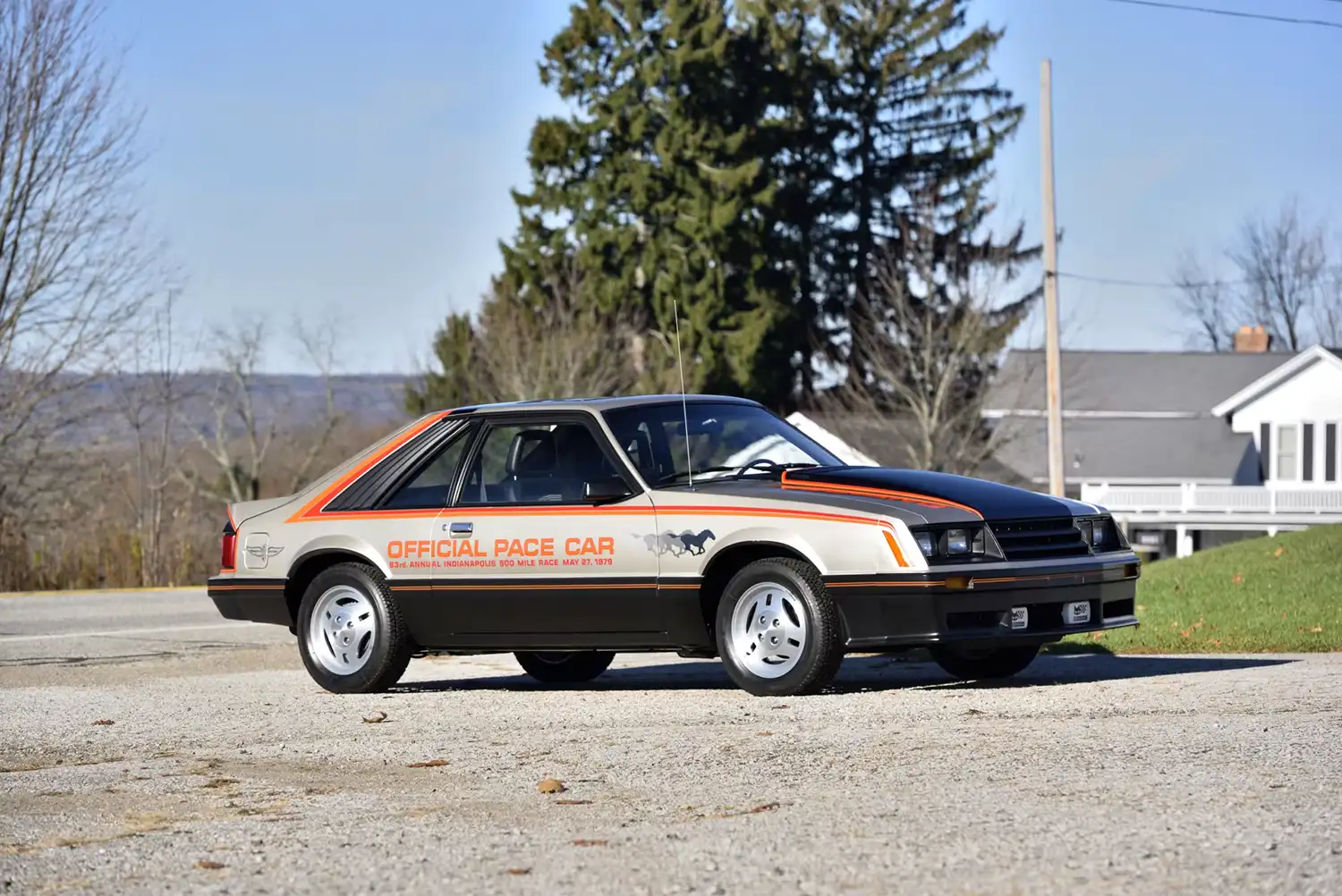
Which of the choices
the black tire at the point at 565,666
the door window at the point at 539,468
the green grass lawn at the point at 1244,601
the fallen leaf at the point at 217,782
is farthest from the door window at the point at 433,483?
the green grass lawn at the point at 1244,601

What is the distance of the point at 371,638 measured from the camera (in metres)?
10.9

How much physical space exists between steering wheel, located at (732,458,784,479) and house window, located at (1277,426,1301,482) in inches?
1874

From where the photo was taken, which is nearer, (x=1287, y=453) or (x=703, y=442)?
(x=703, y=442)

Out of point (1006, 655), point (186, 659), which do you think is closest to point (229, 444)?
point (186, 659)

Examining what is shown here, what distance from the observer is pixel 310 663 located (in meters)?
11.1

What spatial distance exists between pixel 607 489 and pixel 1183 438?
163 feet

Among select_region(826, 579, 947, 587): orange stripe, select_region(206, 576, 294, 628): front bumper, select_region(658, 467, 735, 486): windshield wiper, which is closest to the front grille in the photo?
select_region(826, 579, 947, 587): orange stripe

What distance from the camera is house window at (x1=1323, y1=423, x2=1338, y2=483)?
54.4 m

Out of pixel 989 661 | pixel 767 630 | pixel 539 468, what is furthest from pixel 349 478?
pixel 989 661

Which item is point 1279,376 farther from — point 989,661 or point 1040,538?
point 1040,538

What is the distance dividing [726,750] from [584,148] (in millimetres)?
49398

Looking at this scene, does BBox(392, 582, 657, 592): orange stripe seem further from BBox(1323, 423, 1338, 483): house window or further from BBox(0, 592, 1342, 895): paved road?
BBox(1323, 423, 1338, 483): house window

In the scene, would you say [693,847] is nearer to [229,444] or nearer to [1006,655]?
[1006,655]

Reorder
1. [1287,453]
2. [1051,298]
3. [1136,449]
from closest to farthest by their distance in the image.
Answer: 1. [1051,298]
2. [1287,453]
3. [1136,449]
